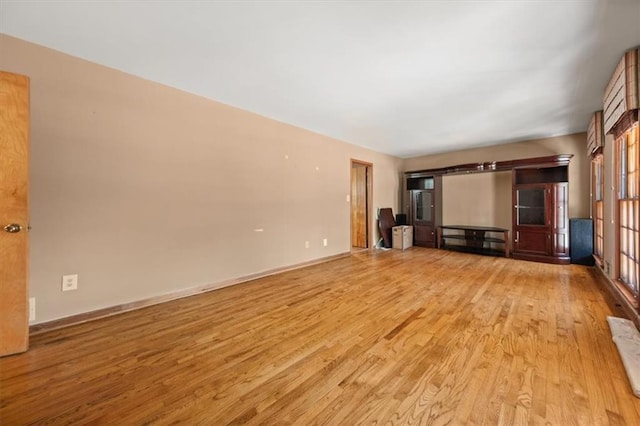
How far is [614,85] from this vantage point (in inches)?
101

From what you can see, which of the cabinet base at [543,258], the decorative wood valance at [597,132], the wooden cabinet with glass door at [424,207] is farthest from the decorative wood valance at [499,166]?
the cabinet base at [543,258]

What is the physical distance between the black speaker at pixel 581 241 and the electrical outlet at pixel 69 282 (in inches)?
275

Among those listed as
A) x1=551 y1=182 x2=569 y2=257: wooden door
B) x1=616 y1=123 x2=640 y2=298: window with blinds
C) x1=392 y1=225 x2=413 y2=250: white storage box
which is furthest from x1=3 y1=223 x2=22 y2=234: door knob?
x1=551 y1=182 x2=569 y2=257: wooden door

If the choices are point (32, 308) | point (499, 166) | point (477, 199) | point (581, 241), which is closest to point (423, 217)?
point (477, 199)

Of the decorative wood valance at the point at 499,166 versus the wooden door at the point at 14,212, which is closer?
the wooden door at the point at 14,212

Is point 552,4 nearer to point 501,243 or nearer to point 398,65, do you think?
point 398,65

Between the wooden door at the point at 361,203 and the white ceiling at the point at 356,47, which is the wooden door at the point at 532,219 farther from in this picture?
the wooden door at the point at 361,203

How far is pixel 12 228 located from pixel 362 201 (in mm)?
5582

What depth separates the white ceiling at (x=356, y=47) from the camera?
1.81m

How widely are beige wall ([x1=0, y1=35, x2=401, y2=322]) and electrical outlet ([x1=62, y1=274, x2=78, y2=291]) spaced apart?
1.4 inches

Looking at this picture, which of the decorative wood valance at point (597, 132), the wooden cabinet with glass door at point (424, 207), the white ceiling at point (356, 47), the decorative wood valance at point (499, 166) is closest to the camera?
the white ceiling at point (356, 47)

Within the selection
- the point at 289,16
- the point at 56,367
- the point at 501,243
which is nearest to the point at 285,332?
Answer: the point at 56,367

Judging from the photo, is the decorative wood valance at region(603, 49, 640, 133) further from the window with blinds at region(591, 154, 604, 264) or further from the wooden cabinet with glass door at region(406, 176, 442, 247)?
the wooden cabinet with glass door at region(406, 176, 442, 247)

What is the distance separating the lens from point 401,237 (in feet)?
20.6
